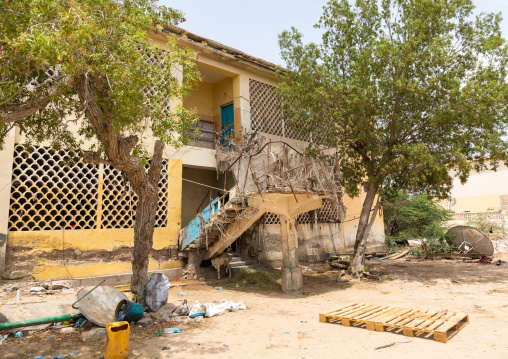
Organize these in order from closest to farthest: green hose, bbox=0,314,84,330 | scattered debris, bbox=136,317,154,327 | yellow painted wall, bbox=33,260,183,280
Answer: green hose, bbox=0,314,84,330 → scattered debris, bbox=136,317,154,327 → yellow painted wall, bbox=33,260,183,280

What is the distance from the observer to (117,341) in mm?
4777

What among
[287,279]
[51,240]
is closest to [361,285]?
[287,279]

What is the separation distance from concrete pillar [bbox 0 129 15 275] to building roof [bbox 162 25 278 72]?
5739mm

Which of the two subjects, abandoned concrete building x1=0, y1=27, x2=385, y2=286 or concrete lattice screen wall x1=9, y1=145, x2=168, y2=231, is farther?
concrete lattice screen wall x1=9, y1=145, x2=168, y2=231

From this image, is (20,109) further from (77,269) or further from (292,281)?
(292,281)

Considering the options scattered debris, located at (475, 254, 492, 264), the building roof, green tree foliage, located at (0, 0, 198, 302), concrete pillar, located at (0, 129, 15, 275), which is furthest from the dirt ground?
the building roof

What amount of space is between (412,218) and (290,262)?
45.4 feet

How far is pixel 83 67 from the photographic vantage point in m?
5.04

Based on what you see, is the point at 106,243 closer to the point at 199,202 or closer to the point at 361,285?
the point at 199,202

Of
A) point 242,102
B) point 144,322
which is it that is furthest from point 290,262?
point 242,102

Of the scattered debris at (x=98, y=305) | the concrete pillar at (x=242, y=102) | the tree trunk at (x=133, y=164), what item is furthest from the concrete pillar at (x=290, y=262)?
the scattered debris at (x=98, y=305)

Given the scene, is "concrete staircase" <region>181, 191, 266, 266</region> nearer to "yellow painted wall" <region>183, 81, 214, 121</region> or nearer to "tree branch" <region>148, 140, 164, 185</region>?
"tree branch" <region>148, 140, 164, 185</region>

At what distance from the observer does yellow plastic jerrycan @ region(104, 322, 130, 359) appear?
15.5 feet

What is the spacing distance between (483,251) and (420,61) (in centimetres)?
1000
